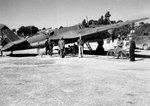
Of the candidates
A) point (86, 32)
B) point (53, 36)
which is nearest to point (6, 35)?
point (53, 36)

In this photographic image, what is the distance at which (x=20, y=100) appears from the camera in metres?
6.99

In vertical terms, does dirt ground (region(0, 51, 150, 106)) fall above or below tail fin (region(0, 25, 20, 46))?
below

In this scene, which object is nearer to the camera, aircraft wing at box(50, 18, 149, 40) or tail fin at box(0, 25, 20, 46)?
aircraft wing at box(50, 18, 149, 40)

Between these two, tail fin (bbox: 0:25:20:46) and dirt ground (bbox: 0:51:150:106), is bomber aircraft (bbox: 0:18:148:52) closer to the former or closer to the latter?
tail fin (bbox: 0:25:20:46)

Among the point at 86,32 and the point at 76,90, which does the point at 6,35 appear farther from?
the point at 76,90

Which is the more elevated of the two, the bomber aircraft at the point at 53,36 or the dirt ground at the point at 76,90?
the bomber aircraft at the point at 53,36

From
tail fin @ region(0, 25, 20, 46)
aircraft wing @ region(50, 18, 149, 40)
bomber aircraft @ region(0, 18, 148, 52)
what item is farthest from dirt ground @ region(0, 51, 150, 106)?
tail fin @ region(0, 25, 20, 46)

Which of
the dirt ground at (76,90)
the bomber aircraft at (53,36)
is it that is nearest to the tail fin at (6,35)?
the bomber aircraft at (53,36)

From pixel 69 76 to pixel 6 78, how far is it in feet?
9.80

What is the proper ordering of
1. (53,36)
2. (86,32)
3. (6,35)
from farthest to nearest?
(53,36), (6,35), (86,32)

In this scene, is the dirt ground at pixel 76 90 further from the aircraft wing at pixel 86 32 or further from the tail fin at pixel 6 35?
the tail fin at pixel 6 35

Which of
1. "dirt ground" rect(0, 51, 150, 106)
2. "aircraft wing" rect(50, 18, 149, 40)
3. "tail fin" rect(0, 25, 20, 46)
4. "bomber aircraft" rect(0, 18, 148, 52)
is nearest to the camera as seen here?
"dirt ground" rect(0, 51, 150, 106)

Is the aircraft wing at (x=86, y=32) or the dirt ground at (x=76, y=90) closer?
the dirt ground at (x=76, y=90)

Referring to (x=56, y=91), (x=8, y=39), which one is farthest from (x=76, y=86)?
(x=8, y=39)
